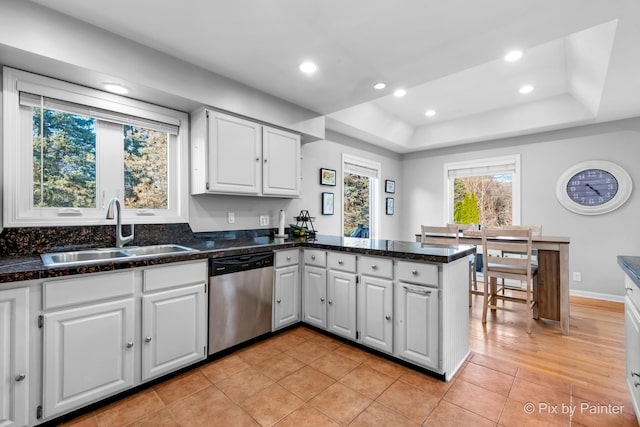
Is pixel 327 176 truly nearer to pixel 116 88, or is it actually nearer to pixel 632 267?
pixel 116 88

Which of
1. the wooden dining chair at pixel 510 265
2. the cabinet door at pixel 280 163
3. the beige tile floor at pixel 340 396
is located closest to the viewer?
the beige tile floor at pixel 340 396

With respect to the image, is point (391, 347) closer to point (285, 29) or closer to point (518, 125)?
point (285, 29)

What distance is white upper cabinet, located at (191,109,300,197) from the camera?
2.65 metres

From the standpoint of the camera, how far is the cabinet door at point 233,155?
2.66 meters

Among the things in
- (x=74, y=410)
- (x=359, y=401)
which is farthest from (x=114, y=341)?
(x=359, y=401)

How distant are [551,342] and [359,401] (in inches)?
80.3

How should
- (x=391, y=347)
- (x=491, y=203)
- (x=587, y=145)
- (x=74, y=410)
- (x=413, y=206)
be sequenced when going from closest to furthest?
1. (x=74, y=410)
2. (x=391, y=347)
3. (x=587, y=145)
4. (x=491, y=203)
5. (x=413, y=206)

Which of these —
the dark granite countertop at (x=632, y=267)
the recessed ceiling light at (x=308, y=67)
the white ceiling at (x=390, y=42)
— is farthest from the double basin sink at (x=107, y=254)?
the dark granite countertop at (x=632, y=267)

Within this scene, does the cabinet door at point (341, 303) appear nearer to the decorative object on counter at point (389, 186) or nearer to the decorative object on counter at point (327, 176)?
the decorative object on counter at point (327, 176)

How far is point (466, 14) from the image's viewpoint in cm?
184

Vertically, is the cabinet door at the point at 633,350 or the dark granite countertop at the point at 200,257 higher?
the dark granite countertop at the point at 200,257

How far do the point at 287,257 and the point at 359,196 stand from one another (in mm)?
2614

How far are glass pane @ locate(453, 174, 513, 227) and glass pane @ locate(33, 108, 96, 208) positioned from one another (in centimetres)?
531

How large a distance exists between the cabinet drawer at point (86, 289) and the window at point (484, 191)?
5.10 metres
